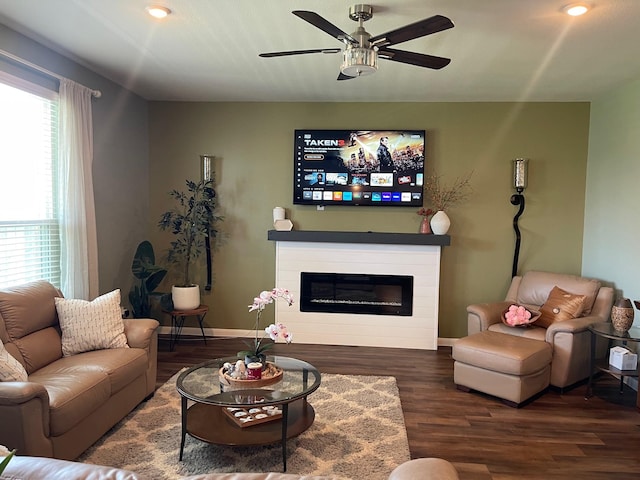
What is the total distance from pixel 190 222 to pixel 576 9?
3.95 meters

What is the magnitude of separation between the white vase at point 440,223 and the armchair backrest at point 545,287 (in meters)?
0.90

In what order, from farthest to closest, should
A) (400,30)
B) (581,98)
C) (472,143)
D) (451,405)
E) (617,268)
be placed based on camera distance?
1. (472,143)
2. (581,98)
3. (617,268)
4. (451,405)
5. (400,30)

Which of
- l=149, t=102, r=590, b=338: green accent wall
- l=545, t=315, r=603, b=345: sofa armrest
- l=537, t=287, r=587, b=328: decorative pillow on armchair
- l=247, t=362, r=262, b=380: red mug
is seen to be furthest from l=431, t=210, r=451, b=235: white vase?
l=247, t=362, r=262, b=380: red mug

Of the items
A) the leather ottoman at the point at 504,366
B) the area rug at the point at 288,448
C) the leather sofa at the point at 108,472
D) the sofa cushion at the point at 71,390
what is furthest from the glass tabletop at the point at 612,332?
the sofa cushion at the point at 71,390

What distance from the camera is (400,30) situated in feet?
7.73

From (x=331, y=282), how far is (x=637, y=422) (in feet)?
9.66

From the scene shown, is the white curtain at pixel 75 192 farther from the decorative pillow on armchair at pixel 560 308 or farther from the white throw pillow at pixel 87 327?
the decorative pillow on armchair at pixel 560 308

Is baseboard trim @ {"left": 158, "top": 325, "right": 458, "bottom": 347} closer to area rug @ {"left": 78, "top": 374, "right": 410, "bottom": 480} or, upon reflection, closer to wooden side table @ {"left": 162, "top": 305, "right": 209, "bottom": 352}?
wooden side table @ {"left": 162, "top": 305, "right": 209, "bottom": 352}

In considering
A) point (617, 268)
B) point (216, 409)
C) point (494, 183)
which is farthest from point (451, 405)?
point (494, 183)

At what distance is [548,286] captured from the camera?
445 cm

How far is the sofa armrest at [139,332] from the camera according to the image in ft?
10.8

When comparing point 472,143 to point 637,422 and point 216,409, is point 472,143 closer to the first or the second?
point 637,422

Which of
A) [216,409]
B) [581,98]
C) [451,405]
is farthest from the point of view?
[581,98]

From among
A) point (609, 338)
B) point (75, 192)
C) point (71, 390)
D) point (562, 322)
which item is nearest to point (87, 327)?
point (71, 390)
